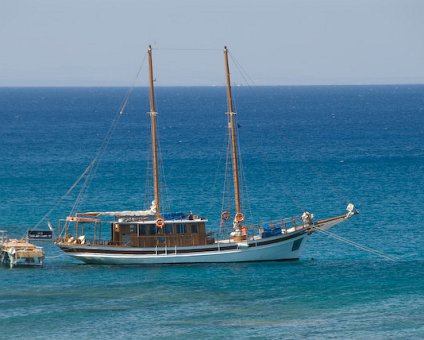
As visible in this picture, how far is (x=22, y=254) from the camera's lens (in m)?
81.1

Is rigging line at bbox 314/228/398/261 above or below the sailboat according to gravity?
below

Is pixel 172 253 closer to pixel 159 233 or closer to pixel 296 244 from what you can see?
pixel 159 233

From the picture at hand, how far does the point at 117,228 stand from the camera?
271 ft

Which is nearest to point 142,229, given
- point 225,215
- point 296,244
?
point 225,215

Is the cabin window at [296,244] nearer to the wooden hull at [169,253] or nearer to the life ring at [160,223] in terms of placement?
the wooden hull at [169,253]

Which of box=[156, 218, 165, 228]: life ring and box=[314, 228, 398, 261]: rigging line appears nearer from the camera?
box=[156, 218, 165, 228]: life ring

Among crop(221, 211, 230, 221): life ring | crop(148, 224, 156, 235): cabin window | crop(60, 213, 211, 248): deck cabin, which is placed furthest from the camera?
crop(221, 211, 230, 221): life ring

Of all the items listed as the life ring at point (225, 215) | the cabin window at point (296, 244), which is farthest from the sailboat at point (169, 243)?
the life ring at point (225, 215)

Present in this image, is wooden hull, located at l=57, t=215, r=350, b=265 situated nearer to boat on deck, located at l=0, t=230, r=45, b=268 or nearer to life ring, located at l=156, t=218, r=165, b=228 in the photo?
life ring, located at l=156, t=218, r=165, b=228

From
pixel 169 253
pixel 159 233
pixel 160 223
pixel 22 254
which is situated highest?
pixel 160 223

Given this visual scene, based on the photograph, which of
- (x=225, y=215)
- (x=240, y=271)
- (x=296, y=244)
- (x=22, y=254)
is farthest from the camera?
(x=225, y=215)

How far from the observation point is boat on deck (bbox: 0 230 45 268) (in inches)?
3191

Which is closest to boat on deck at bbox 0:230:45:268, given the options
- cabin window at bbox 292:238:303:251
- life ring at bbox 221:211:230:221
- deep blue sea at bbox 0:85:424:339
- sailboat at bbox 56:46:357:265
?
deep blue sea at bbox 0:85:424:339

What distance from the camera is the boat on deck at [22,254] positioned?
8106 cm
